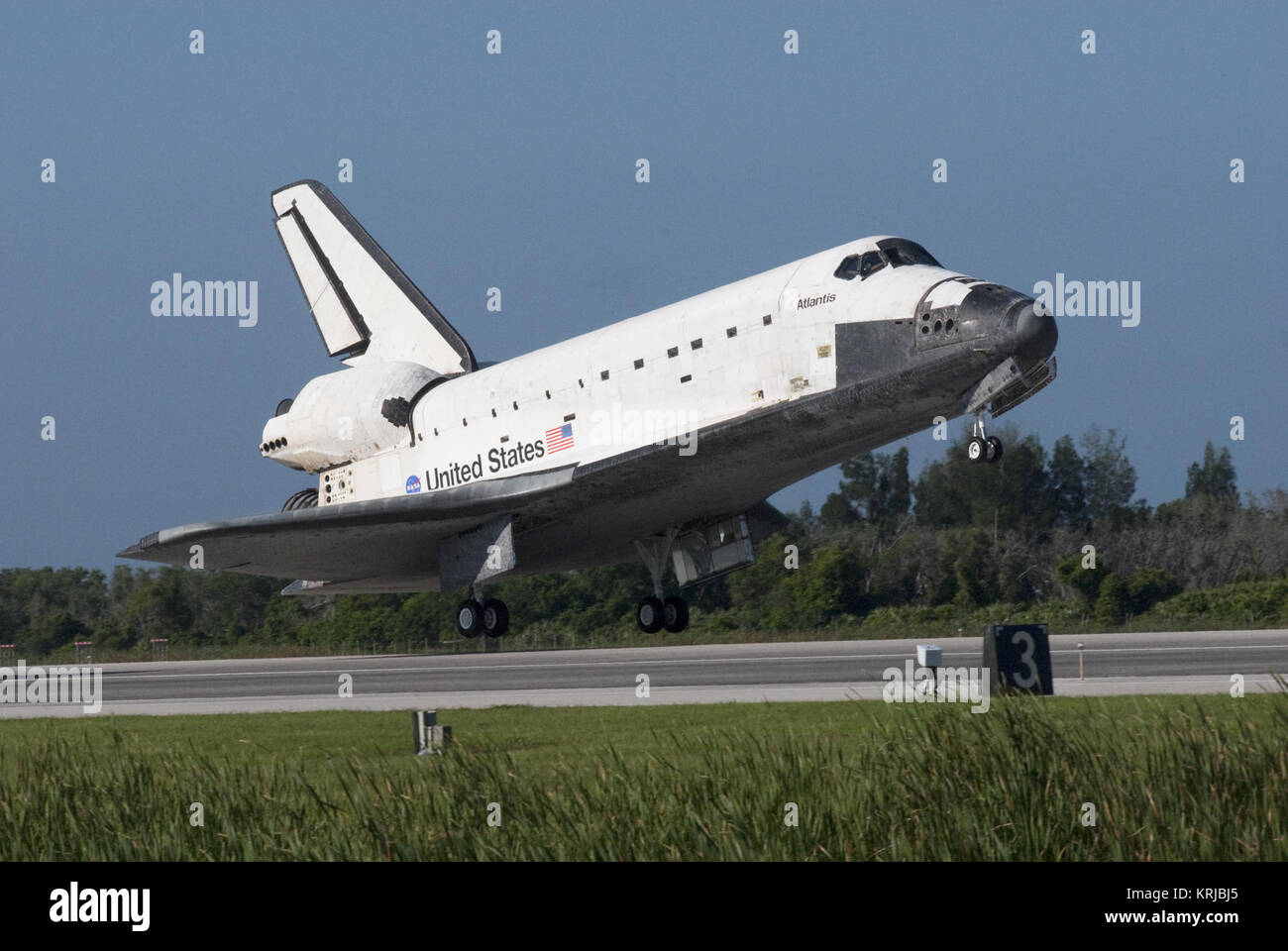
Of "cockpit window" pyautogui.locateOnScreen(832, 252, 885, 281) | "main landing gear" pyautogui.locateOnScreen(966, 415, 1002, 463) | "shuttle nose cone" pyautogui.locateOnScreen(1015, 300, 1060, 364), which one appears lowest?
Result: "main landing gear" pyautogui.locateOnScreen(966, 415, 1002, 463)

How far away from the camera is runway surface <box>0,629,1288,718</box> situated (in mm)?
18828

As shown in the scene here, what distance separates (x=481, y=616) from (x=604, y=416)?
372cm

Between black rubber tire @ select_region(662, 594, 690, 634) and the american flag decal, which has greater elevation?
the american flag decal

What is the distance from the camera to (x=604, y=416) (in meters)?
18.3

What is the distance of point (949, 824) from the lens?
829 cm

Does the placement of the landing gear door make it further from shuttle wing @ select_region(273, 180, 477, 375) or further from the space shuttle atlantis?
shuttle wing @ select_region(273, 180, 477, 375)

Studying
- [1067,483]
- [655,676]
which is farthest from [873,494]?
[655,676]

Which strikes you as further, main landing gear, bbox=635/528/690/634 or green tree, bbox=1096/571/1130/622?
green tree, bbox=1096/571/1130/622

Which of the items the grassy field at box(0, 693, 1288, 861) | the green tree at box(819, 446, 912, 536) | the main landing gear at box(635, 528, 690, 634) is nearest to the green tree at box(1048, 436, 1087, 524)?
the green tree at box(819, 446, 912, 536)

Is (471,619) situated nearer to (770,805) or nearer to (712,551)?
(712,551)

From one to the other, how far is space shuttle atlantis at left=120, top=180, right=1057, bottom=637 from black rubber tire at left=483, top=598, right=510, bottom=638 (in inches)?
1.5
